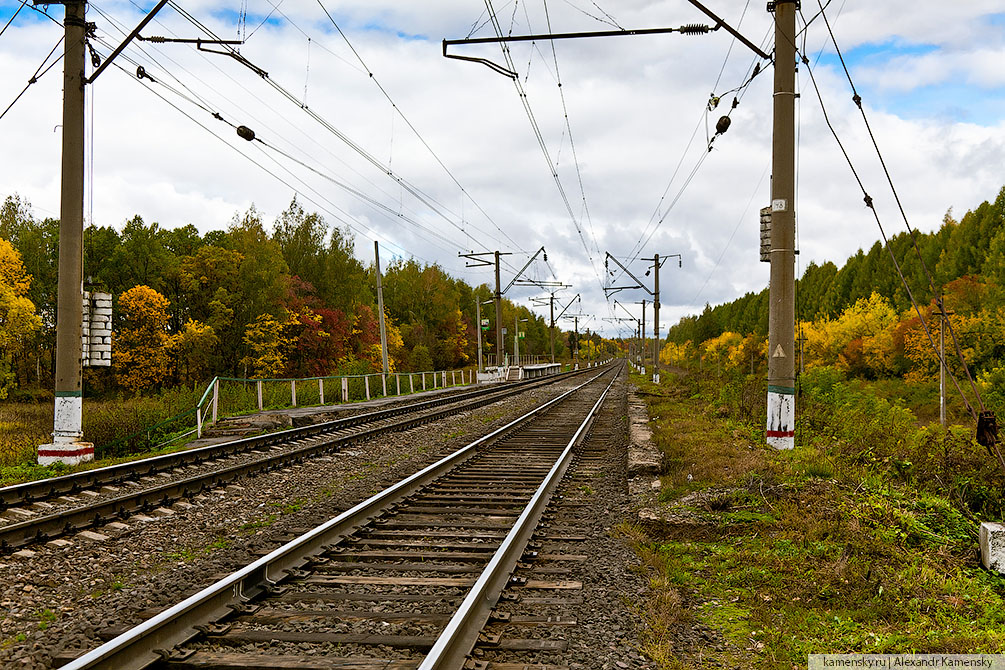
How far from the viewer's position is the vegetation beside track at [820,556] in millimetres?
4863

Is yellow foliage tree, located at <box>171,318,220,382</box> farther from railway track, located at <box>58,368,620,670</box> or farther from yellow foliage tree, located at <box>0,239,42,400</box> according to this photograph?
railway track, located at <box>58,368,620,670</box>

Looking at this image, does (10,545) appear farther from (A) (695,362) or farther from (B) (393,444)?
(A) (695,362)

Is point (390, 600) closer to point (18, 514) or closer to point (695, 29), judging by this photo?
point (18, 514)

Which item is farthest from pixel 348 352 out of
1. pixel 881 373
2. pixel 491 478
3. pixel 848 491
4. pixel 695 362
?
pixel 695 362

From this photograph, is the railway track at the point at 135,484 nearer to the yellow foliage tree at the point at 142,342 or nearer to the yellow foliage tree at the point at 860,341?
the yellow foliage tree at the point at 142,342

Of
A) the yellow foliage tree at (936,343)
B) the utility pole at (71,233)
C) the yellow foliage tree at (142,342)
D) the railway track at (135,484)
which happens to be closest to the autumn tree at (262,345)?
the yellow foliage tree at (142,342)

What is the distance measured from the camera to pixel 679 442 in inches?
580

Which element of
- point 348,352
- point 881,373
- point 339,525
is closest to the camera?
point 339,525

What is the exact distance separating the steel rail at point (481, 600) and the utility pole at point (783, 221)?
4.58 meters

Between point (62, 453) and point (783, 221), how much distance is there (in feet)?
39.7

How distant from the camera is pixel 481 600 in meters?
5.45

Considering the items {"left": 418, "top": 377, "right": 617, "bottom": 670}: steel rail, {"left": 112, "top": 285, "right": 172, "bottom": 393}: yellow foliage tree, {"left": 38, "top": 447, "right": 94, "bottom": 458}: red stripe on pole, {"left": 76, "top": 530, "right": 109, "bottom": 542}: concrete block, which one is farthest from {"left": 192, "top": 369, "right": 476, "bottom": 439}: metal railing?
{"left": 112, "top": 285, "right": 172, "bottom": 393}: yellow foliage tree

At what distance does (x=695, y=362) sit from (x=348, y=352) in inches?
3272


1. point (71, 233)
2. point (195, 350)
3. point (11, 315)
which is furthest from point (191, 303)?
point (71, 233)
